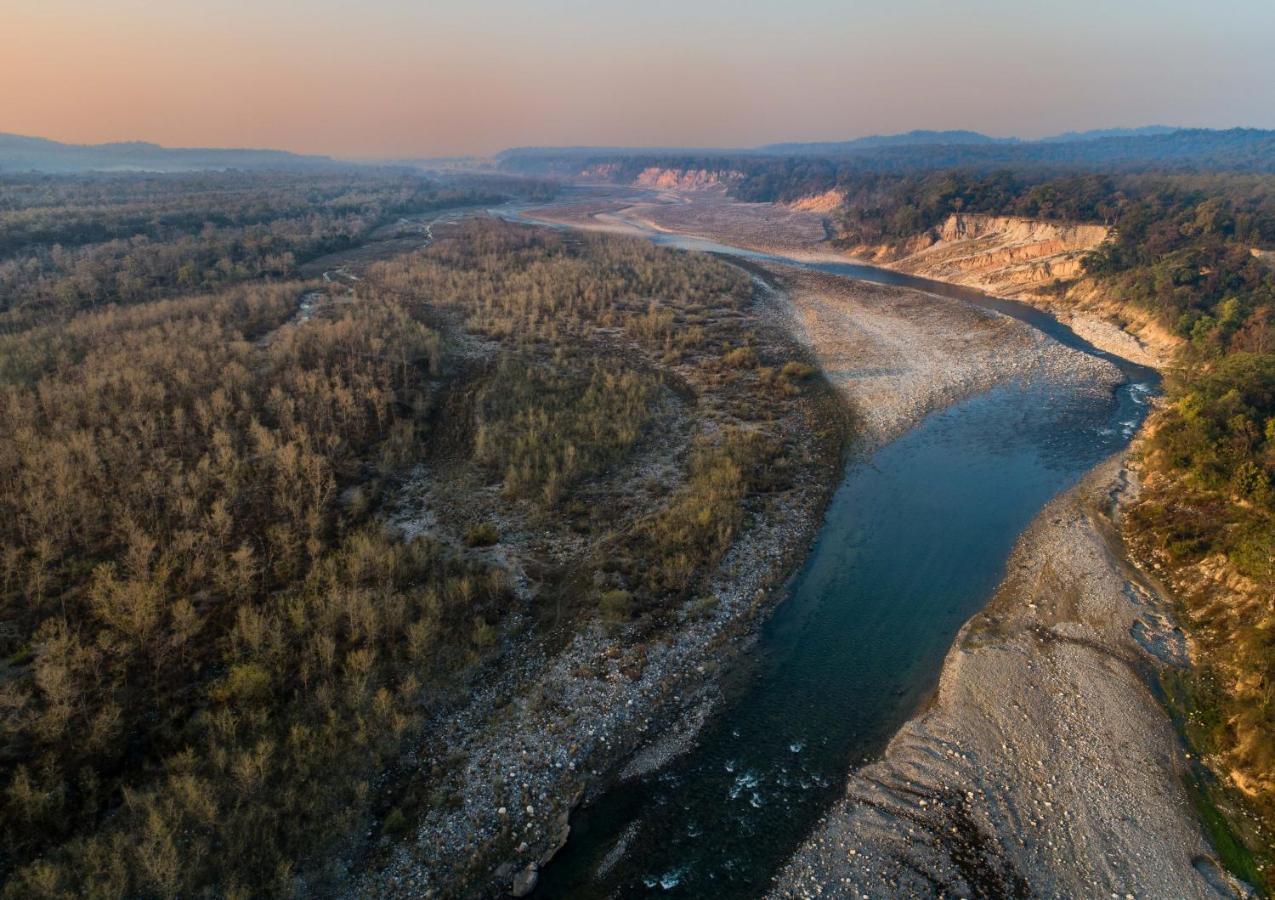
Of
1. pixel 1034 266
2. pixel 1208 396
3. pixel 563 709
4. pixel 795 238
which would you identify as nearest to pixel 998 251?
pixel 1034 266

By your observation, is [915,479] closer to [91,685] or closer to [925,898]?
[925,898]

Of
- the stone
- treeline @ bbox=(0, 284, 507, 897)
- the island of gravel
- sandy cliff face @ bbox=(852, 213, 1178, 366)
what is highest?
sandy cliff face @ bbox=(852, 213, 1178, 366)

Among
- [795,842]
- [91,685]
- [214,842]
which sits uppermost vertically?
[91,685]

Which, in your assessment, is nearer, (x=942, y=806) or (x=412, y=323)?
(x=942, y=806)

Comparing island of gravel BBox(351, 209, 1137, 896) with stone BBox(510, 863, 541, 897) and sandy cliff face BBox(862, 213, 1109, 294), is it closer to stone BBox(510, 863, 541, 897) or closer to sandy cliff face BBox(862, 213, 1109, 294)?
stone BBox(510, 863, 541, 897)

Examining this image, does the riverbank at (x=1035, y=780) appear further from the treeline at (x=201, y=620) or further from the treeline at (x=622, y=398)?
the treeline at (x=201, y=620)

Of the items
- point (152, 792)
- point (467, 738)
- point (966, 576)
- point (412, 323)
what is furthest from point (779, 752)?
point (412, 323)

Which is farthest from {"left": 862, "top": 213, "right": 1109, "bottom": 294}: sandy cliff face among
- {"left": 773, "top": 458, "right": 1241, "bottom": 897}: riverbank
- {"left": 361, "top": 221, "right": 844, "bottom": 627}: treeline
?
{"left": 773, "top": 458, "right": 1241, "bottom": 897}: riverbank
